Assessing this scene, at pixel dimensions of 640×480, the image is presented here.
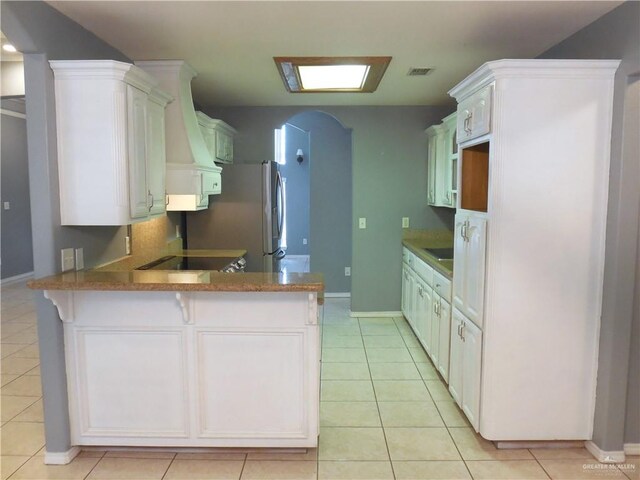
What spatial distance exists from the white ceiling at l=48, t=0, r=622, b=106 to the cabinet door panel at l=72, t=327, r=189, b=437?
168 cm

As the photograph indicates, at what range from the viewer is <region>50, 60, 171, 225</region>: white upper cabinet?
8.02 feet

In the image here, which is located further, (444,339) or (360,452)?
(444,339)

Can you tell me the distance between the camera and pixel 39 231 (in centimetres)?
242

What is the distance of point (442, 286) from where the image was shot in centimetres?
354

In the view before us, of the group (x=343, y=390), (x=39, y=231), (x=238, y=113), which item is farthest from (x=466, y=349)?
(x=238, y=113)

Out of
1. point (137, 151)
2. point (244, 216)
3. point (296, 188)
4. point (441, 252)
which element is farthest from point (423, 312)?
point (296, 188)

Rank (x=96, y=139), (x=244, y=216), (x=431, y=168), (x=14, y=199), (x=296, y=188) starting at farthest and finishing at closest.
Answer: (x=296, y=188) < (x=14, y=199) < (x=431, y=168) < (x=244, y=216) < (x=96, y=139)

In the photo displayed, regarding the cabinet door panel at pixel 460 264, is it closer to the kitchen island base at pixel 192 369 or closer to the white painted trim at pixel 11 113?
the kitchen island base at pixel 192 369

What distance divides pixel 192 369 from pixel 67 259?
0.91m

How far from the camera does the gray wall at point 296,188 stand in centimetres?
939

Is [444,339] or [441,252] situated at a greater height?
[441,252]

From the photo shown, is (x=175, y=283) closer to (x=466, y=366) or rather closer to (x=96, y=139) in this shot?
(x=96, y=139)

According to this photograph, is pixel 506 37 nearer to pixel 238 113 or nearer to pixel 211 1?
pixel 211 1

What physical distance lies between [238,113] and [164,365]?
335cm
